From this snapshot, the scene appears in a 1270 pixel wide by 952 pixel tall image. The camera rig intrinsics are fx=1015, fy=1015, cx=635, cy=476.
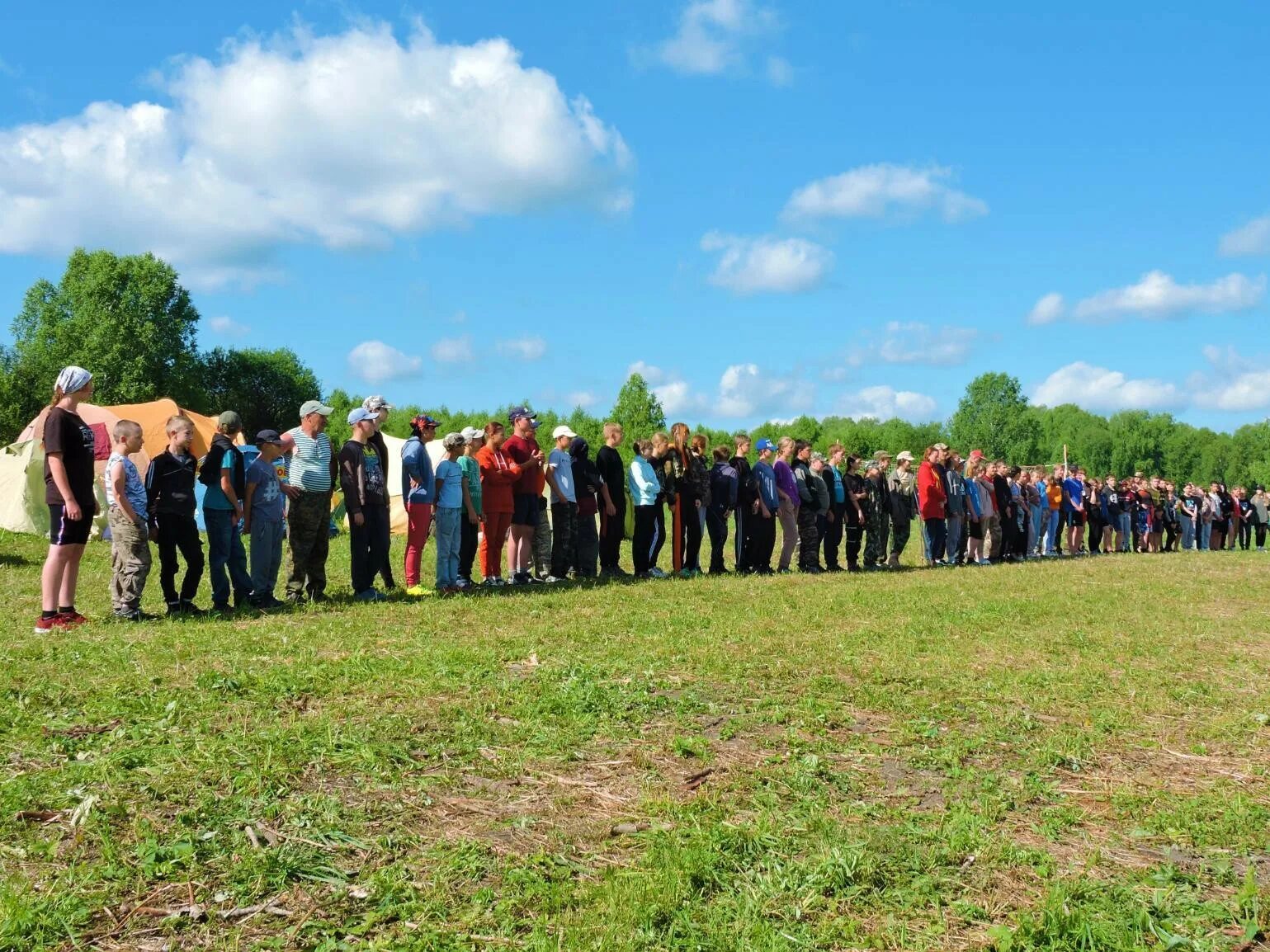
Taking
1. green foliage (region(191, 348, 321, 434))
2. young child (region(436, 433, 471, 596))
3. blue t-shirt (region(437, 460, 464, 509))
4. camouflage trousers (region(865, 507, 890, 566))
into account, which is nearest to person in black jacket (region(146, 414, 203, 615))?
young child (region(436, 433, 471, 596))

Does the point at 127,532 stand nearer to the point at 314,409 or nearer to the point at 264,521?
the point at 264,521

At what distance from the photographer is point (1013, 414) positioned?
104438mm

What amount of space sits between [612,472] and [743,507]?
2379 millimetres

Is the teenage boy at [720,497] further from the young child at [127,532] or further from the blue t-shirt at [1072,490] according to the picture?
the blue t-shirt at [1072,490]

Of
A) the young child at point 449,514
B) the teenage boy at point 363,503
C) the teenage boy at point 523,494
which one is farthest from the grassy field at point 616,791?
the teenage boy at point 523,494

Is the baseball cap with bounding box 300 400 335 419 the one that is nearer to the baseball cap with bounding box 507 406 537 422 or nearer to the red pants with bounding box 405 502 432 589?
the red pants with bounding box 405 502 432 589

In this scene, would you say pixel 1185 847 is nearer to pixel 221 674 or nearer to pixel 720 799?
pixel 720 799

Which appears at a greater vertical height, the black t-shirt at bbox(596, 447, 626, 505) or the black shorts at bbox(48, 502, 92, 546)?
the black t-shirt at bbox(596, 447, 626, 505)

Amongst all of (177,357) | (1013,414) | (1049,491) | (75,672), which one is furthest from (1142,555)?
(1013,414)

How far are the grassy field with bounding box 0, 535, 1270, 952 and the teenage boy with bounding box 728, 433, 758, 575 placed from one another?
6.35 metres

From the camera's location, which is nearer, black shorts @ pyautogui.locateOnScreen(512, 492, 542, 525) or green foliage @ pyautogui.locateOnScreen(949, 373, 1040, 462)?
black shorts @ pyautogui.locateOnScreen(512, 492, 542, 525)

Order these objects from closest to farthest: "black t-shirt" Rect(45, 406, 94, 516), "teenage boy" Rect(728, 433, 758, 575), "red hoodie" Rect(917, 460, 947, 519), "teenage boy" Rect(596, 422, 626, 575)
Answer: "black t-shirt" Rect(45, 406, 94, 516), "teenage boy" Rect(596, 422, 626, 575), "teenage boy" Rect(728, 433, 758, 575), "red hoodie" Rect(917, 460, 947, 519)

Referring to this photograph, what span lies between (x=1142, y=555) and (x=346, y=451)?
19863 millimetres

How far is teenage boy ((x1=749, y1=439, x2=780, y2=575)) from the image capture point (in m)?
15.1
